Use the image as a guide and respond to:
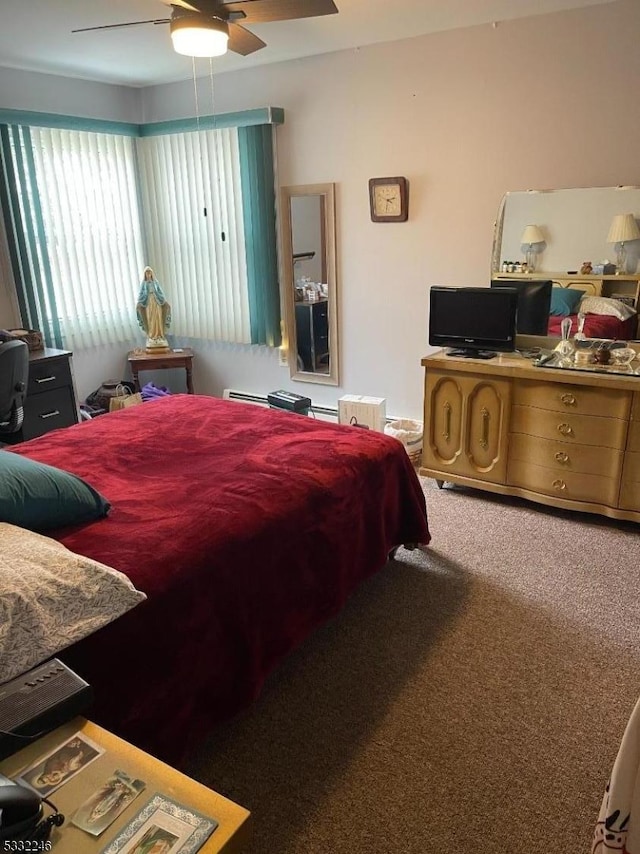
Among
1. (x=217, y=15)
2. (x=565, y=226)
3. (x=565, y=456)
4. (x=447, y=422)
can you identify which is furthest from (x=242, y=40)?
(x=565, y=456)

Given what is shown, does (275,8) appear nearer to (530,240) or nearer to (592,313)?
(530,240)

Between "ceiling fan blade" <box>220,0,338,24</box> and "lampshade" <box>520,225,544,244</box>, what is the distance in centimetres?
160

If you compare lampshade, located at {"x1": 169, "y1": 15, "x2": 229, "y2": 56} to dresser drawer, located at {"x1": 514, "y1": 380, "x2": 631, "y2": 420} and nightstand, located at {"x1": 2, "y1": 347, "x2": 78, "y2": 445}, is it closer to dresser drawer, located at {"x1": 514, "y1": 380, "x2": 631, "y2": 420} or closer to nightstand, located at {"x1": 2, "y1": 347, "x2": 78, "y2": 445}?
dresser drawer, located at {"x1": 514, "y1": 380, "x2": 631, "y2": 420}

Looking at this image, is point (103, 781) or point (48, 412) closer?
point (103, 781)

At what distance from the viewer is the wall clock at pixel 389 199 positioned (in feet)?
12.6

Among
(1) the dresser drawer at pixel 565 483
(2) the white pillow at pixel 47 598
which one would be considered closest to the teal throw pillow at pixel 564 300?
(1) the dresser drawer at pixel 565 483

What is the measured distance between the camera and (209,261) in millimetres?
4820

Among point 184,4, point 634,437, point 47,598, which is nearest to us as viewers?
point 47,598

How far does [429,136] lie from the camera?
368 centimetres

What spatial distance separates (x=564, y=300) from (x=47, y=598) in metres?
2.95

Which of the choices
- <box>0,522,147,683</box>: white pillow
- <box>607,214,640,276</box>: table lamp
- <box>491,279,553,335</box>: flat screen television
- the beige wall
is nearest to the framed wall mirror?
the beige wall

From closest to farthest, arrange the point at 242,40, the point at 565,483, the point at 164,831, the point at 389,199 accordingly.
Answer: the point at 164,831 < the point at 242,40 < the point at 565,483 < the point at 389,199

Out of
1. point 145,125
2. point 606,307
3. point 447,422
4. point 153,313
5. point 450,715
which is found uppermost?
point 145,125

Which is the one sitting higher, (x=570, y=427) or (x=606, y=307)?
(x=606, y=307)
